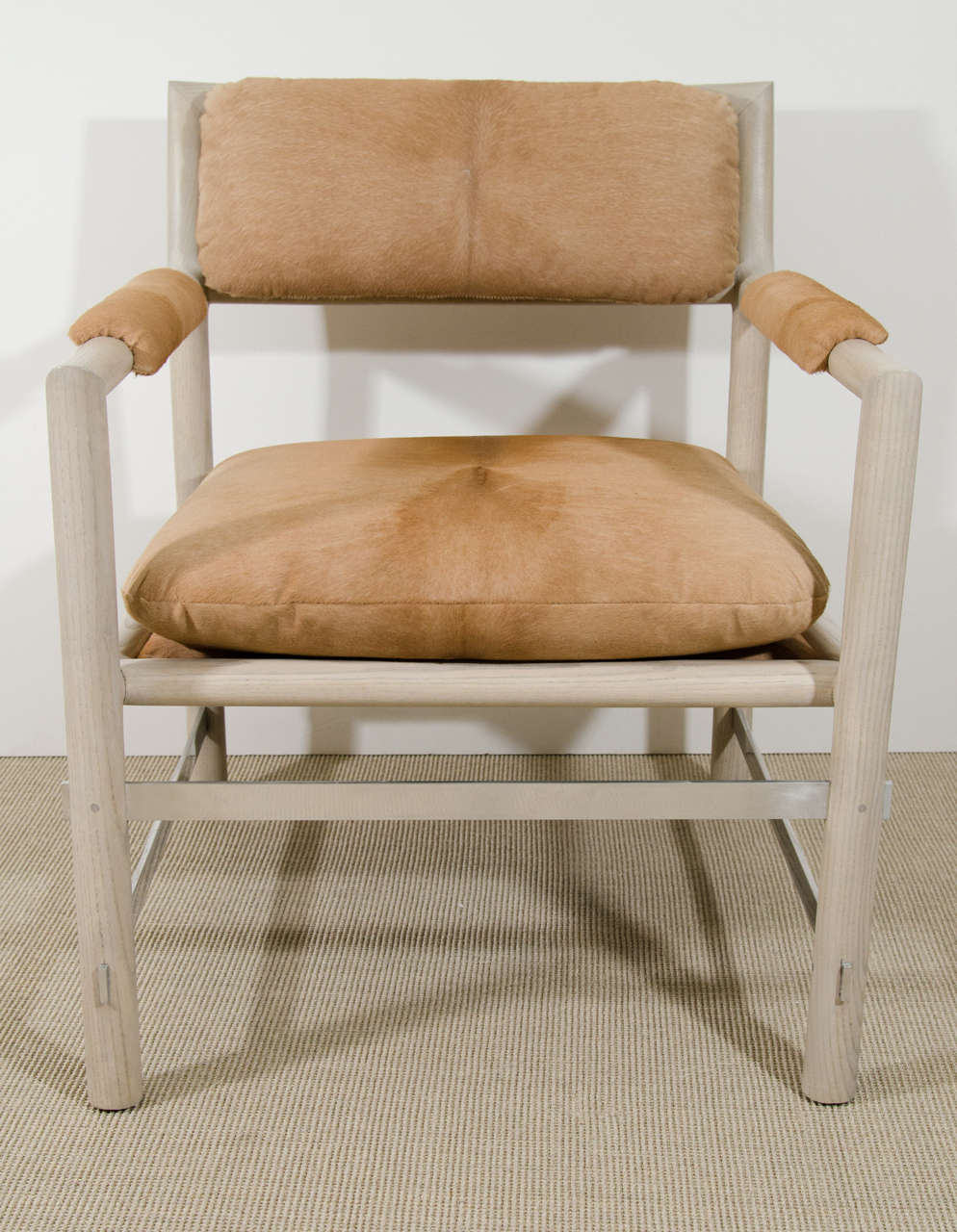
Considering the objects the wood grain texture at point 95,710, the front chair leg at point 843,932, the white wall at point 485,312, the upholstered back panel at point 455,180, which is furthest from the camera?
the white wall at point 485,312

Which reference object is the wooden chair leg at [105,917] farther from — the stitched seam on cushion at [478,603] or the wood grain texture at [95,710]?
the stitched seam on cushion at [478,603]

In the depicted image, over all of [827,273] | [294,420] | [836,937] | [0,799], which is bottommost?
[0,799]

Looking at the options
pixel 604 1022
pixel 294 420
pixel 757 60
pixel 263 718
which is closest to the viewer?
pixel 604 1022

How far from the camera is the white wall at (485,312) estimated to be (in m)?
1.44

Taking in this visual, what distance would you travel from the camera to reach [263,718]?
1.69 metres

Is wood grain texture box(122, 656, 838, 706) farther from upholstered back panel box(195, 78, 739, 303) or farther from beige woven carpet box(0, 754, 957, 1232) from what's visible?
upholstered back panel box(195, 78, 739, 303)

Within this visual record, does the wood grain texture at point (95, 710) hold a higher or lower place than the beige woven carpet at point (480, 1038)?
higher

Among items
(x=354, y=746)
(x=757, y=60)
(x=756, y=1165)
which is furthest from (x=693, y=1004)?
(x=757, y=60)

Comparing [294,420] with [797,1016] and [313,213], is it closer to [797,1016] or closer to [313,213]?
[313,213]

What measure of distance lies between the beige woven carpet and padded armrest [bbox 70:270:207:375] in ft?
1.96

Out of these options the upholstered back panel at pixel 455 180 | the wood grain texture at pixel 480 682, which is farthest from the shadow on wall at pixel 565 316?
the wood grain texture at pixel 480 682

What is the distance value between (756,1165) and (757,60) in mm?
1135

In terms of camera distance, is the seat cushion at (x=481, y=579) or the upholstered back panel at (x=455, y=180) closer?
the seat cushion at (x=481, y=579)

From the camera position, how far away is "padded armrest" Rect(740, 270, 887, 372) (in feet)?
3.27
